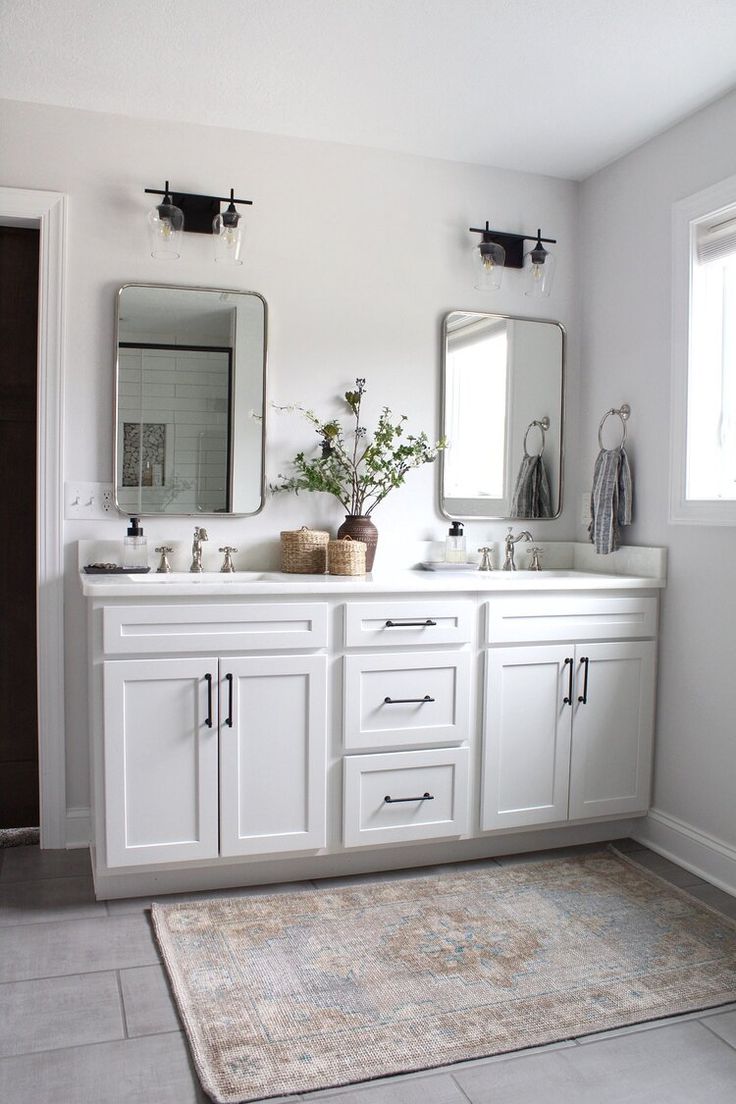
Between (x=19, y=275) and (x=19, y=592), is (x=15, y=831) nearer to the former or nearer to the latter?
(x=19, y=592)

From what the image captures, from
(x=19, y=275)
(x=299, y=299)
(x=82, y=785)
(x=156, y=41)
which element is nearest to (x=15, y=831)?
(x=82, y=785)

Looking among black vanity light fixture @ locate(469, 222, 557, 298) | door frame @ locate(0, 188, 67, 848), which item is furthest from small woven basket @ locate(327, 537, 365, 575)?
black vanity light fixture @ locate(469, 222, 557, 298)

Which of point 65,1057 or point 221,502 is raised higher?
point 221,502

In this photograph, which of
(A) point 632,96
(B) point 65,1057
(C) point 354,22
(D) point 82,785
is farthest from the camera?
(D) point 82,785

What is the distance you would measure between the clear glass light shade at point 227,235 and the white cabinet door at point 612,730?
1.72 metres

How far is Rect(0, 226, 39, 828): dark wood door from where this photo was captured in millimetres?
2951

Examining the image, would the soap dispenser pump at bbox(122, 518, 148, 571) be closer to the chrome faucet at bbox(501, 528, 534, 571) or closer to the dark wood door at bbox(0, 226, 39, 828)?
the dark wood door at bbox(0, 226, 39, 828)

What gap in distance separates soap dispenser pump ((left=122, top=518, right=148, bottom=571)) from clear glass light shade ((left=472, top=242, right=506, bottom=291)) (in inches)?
59.1

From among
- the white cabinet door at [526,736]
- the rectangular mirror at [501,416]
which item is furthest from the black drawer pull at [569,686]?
the rectangular mirror at [501,416]

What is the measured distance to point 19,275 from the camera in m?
2.95

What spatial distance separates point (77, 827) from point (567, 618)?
1.74m

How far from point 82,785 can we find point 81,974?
3.00 ft

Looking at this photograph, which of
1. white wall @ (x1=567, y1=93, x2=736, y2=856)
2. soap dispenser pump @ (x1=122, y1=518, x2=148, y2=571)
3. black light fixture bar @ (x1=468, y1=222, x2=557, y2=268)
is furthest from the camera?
black light fixture bar @ (x1=468, y1=222, x2=557, y2=268)

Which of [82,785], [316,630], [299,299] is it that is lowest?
[82,785]
